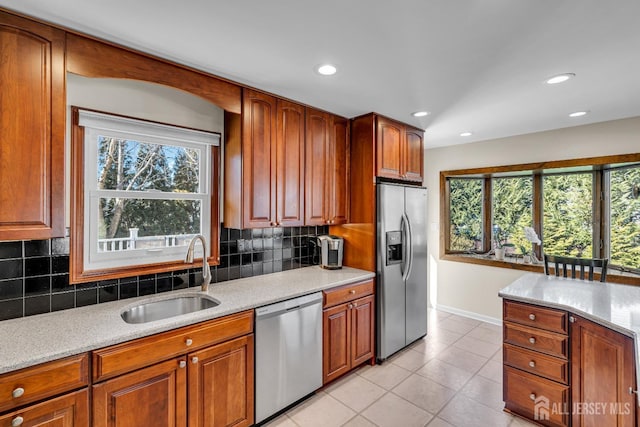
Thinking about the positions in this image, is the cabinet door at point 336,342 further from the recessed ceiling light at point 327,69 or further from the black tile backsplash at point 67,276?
the recessed ceiling light at point 327,69

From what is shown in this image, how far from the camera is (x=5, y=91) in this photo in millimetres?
1445

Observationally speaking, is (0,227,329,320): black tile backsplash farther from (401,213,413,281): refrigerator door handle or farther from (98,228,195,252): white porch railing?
(401,213,413,281): refrigerator door handle

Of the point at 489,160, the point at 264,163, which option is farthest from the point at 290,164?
the point at 489,160

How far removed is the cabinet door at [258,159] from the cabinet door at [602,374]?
2.23 meters

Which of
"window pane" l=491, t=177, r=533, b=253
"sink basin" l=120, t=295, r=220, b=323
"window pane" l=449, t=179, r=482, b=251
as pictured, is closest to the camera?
"sink basin" l=120, t=295, r=220, b=323

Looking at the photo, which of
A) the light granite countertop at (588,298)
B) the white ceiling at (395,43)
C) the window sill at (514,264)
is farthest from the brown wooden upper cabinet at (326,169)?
the window sill at (514,264)

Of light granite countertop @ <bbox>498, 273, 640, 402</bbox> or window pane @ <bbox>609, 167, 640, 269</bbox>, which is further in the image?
window pane @ <bbox>609, 167, 640, 269</bbox>

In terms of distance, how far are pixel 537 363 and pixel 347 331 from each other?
1369mm

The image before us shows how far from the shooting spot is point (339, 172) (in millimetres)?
3039

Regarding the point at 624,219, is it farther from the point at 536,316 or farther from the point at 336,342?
the point at 336,342

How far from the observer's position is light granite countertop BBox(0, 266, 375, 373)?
1321 millimetres

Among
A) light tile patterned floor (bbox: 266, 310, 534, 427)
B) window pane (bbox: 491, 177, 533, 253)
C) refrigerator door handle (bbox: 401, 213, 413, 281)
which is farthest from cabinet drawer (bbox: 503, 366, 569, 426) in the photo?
window pane (bbox: 491, 177, 533, 253)

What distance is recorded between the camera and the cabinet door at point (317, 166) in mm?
2779

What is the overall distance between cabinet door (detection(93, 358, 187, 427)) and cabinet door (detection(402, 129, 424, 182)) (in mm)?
2674
